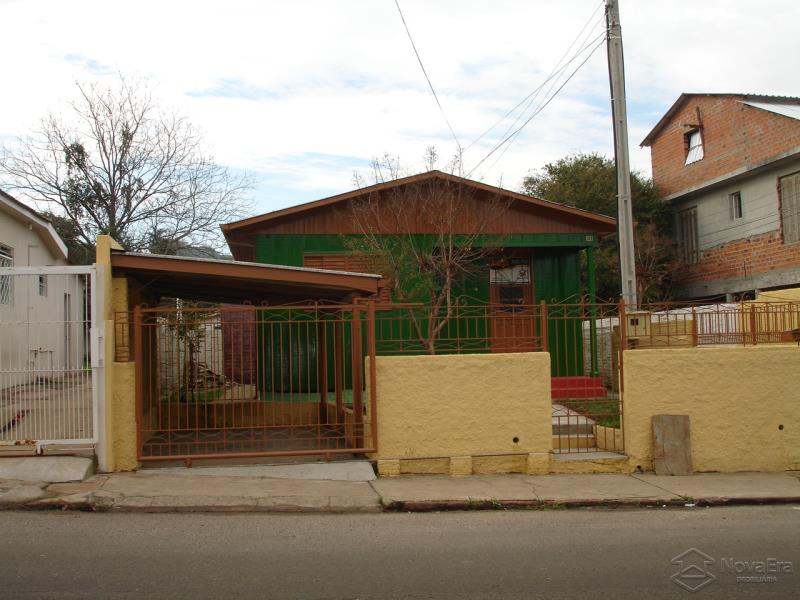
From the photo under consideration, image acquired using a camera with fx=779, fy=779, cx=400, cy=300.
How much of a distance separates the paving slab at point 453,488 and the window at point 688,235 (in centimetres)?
1547

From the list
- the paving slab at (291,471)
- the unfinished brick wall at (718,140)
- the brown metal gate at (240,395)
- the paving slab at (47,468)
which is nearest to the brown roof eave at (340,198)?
the brown metal gate at (240,395)

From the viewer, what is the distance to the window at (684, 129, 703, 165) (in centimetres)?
2320

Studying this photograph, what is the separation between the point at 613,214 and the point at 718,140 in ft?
17.5

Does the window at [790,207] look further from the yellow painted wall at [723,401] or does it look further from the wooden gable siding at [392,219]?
the yellow painted wall at [723,401]

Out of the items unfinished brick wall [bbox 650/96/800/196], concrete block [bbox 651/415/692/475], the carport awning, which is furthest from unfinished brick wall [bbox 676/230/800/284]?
the carport awning

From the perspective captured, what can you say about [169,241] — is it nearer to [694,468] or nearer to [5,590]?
[694,468]

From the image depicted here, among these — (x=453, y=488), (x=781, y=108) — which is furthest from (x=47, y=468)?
(x=781, y=108)

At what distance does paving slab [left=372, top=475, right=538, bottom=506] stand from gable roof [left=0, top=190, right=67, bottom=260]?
30.9ft

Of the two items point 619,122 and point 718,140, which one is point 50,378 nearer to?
point 619,122

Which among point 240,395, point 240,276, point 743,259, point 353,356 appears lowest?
point 240,395

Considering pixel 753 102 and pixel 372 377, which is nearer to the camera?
pixel 372 377

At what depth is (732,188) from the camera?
21516 mm

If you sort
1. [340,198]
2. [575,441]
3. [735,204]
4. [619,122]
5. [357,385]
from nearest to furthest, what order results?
[357,385], [575,441], [619,122], [340,198], [735,204]

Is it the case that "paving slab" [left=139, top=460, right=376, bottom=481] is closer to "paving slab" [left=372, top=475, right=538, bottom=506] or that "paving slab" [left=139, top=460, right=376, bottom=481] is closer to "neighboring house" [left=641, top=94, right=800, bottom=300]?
"paving slab" [left=372, top=475, right=538, bottom=506]
